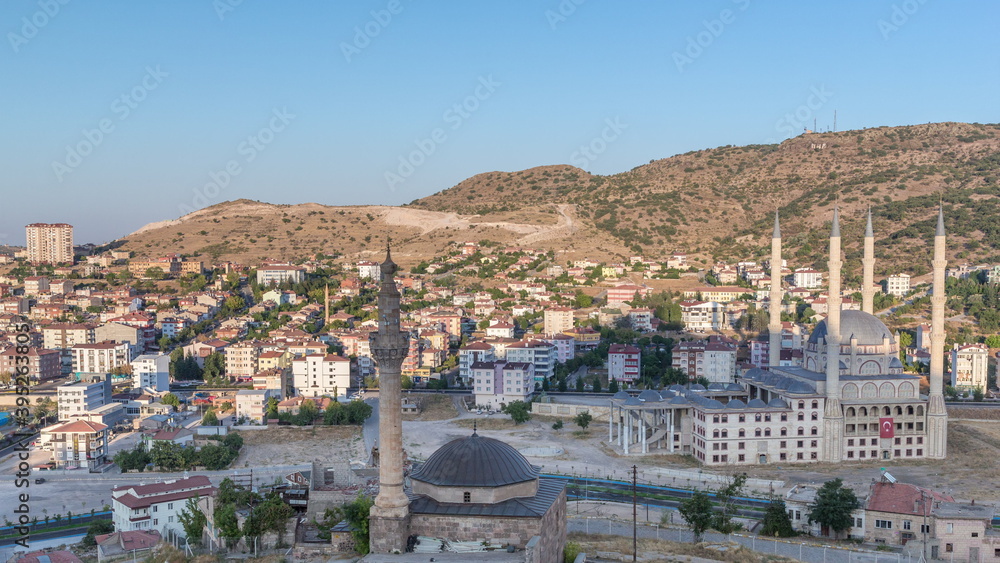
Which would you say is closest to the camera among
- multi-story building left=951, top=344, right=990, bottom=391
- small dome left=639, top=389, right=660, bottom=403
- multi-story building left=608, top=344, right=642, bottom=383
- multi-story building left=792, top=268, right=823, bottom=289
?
small dome left=639, top=389, right=660, bottom=403

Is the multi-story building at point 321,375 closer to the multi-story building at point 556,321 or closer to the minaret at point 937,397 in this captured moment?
the multi-story building at point 556,321

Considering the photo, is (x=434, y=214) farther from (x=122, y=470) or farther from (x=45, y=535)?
(x=45, y=535)

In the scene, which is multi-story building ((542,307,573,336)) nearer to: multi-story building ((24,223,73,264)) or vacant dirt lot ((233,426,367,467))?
vacant dirt lot ((233,426,367,467))

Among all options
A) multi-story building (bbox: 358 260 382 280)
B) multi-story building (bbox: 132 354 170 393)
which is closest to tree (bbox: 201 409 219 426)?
multi-story building (bbox: 132 354 170 393)

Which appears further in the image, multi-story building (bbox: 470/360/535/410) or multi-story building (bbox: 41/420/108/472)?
multi-story building (bbox: 470/360/535/410)

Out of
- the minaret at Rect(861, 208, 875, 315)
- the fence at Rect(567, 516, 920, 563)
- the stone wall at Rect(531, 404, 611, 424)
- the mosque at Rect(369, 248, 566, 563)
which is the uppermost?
the minaret at Rect(861, 208, 875, 315)

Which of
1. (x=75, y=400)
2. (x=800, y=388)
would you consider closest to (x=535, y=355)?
(x=800, y=388)

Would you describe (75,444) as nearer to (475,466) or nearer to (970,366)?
(475,466)
